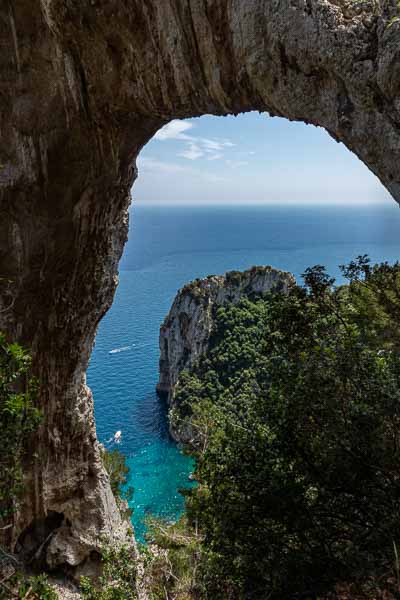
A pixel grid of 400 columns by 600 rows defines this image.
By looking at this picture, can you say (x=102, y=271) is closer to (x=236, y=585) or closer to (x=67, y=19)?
(x=67, y=19)

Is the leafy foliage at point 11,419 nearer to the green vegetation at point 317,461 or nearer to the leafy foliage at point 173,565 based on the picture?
the green vegetation at point 317,461

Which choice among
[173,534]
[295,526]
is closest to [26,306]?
[295,526]

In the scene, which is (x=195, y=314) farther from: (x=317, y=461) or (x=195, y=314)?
(x=317, y=461)

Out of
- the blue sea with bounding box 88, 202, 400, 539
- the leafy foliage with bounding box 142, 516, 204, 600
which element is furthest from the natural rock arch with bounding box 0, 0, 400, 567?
the blue sea with bounding box 88, 202, 400, 539

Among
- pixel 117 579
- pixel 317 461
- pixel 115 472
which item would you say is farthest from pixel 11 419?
pixel 115 472

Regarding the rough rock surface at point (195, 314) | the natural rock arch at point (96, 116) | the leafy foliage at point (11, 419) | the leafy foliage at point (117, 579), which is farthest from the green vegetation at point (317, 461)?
the rough rock surface at point (195, 314)

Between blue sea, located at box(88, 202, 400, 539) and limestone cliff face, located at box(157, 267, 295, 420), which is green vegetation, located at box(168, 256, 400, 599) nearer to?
blue sea, located at box(88, 202, 400, 539)
